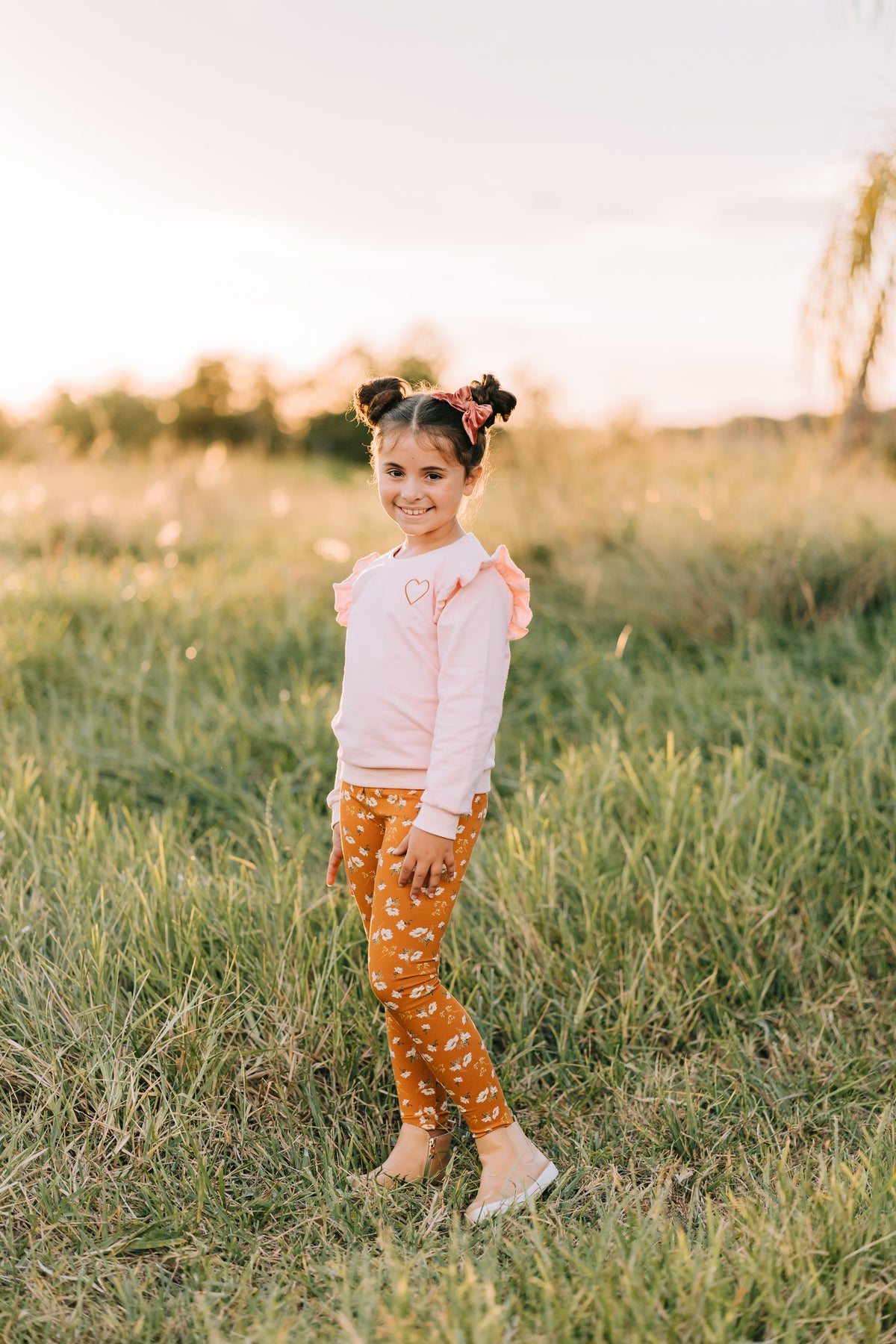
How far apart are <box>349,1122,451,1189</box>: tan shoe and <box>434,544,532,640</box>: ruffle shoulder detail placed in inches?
46.3

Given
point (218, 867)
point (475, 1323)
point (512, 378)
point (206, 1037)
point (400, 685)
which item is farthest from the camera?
point (512, 378)

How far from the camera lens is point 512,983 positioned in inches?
118

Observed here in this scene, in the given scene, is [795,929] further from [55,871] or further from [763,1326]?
[55,871]

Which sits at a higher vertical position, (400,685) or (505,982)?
(400,685)

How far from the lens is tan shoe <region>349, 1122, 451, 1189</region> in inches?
95.2

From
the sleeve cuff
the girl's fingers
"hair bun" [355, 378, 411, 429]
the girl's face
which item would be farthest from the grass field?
"hair bun" [355, 378, 411, 429]

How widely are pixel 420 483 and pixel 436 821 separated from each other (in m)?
0.71

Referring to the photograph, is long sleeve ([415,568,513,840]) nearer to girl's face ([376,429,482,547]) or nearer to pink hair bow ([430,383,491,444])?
girl's face ([376,429,482,547])

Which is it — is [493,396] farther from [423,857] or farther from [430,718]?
[423,857]

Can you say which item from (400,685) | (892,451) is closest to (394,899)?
(400,685)

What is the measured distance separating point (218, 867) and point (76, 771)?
975 mm

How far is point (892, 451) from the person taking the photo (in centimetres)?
916

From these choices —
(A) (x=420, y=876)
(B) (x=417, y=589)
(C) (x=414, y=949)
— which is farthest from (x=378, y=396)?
(C) (x=414, y=949)

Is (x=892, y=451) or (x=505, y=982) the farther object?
(x=892, y=451)
